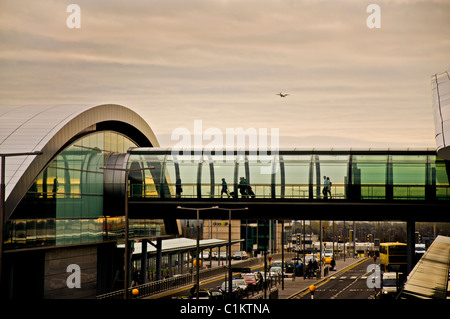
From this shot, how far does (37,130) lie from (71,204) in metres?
5.74

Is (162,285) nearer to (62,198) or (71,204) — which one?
(71,204)

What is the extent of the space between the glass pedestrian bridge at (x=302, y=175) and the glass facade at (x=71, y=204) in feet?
10.5

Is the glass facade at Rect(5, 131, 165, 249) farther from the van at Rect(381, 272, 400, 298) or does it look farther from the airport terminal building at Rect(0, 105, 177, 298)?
the van at Rect(381, 272, 400, 298)

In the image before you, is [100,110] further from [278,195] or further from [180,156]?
[278,195]

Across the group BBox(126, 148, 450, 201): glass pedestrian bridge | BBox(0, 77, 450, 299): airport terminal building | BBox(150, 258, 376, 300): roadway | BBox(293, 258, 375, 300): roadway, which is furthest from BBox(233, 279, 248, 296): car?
BBox(126, 148, 450, 201): glass pedestrian bridge

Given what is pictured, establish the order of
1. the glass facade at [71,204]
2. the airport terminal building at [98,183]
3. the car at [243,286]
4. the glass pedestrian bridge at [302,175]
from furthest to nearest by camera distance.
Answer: the car at [243,286] < the glass pedestrian bridge at [302,175] < the airport terminal building at [98,183] < the glass facade at [71,204]

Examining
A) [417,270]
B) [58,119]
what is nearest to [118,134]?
[58,119]

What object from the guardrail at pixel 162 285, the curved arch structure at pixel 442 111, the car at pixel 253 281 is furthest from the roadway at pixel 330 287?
the curved arch structure at pixel 442 111

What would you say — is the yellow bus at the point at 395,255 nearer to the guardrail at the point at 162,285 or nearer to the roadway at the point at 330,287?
the roadway at the point at 330,287

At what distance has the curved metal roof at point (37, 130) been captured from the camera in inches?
1745

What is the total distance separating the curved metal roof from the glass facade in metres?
0.80

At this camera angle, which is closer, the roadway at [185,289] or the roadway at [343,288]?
the roadway at [185,289]

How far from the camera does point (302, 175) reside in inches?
1992
